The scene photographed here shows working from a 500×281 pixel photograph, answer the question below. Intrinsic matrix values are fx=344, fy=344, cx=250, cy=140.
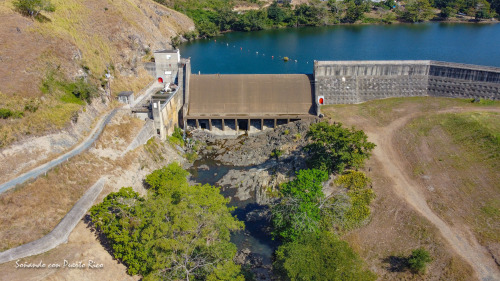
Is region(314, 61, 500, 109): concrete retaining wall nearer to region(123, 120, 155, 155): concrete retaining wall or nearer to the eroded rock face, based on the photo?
the eroded rock face

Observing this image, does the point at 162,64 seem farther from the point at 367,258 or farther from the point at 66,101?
the point at 367,258

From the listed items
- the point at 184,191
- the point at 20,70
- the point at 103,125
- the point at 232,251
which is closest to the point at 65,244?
the point at 184,191

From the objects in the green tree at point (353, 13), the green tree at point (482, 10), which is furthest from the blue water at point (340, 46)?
the green tree at point (482, 10)

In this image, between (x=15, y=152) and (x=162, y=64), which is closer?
(x=15, y=152)

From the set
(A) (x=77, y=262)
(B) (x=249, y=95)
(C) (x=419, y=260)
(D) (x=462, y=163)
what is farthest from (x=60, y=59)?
(D) (x=462, y=163)

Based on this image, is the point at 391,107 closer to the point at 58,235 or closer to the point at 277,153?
the point at 277,153

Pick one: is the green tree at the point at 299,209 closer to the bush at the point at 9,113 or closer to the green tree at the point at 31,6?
the bush at the point at 9,113

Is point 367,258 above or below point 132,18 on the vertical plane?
below
